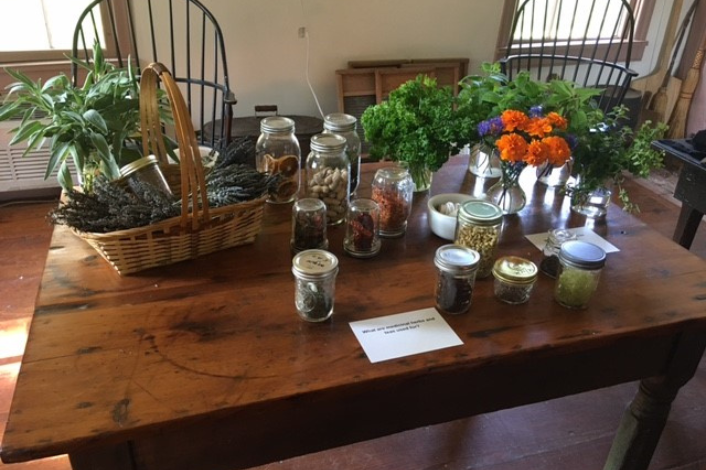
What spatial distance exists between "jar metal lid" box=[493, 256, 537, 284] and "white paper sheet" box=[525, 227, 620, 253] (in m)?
0.20

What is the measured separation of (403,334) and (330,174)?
0.47m

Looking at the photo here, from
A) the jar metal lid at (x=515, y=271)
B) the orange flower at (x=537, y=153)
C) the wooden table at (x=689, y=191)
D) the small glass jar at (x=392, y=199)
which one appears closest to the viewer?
the jar metal lid at (x=515, y=271)

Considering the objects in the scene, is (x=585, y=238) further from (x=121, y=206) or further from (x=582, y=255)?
(x=121, y=206)

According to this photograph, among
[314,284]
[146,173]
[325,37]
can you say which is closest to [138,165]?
[146,173]

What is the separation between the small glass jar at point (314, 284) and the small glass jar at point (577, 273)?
0.44 meters

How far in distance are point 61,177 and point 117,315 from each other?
1.57 ft

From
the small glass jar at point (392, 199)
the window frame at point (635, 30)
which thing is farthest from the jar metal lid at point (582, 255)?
the window frame at point (635, 30)

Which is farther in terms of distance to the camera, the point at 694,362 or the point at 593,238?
the point at 593,238

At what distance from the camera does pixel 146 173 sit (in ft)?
3.89

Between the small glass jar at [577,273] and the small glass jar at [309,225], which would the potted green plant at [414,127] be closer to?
the small glass jar at [309,225]

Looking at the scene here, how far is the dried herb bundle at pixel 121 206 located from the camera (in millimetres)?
1060

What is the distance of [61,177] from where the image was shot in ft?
4.36

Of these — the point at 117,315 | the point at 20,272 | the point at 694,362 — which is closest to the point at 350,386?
the point at 117,315

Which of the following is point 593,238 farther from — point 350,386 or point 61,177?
point 61,177
